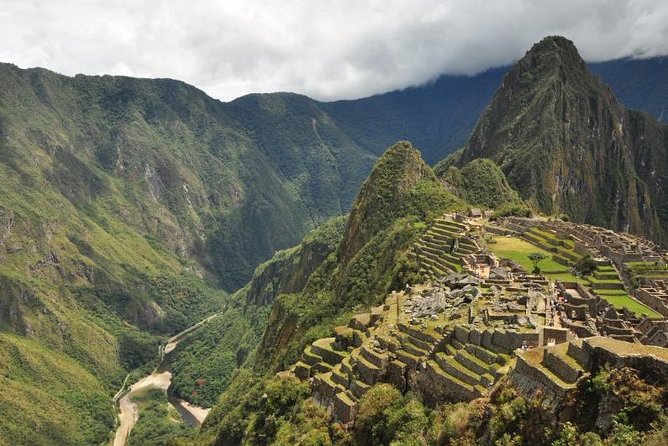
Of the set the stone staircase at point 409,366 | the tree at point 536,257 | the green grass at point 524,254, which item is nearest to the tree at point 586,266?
the green grass at point 524,254

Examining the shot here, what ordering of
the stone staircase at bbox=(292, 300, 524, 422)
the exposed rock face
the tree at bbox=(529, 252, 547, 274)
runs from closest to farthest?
the exposed rock face, the stone staircase at bbox=(292, 300, 524, 422), the tree at bbox=(529, 252, 547, 274)

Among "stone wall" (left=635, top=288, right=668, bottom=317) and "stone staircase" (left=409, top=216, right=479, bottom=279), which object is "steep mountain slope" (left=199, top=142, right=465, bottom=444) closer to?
"stone staircase" (left=409, top=216, right=479, bottom=279)

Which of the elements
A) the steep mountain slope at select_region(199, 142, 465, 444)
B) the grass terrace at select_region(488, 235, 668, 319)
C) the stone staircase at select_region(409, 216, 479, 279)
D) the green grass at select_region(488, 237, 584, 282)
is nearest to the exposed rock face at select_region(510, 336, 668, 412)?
the grass terrace at select_region(488, 235, 668, 319)

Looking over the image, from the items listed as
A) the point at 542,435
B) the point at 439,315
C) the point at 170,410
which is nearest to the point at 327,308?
the point at 439,315

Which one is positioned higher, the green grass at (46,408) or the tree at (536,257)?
the tree at (536,257)

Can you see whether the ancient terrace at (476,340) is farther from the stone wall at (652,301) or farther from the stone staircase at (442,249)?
the stone staircase at (442,249)

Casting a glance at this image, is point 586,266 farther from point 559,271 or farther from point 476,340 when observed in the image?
point 476,340
